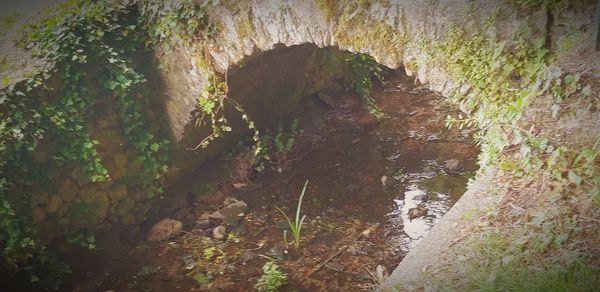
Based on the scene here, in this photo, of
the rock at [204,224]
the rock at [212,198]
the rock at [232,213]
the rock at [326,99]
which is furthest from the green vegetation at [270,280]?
the rock at [326,99]

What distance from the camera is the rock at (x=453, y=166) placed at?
5105mm

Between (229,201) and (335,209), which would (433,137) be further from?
(229,201)

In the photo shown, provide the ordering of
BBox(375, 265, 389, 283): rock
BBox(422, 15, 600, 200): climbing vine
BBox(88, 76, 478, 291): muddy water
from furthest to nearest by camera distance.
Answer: BBox(88, 76, 478, 291): muddy water, BBox(375, 265, 389, 283): rock, BBox(422, 15, 600, 200): climbing vine

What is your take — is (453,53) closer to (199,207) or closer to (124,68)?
(124,68)

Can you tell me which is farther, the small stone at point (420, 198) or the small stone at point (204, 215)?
the small stone at point (204, 215)

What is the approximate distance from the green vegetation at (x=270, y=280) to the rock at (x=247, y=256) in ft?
1.15

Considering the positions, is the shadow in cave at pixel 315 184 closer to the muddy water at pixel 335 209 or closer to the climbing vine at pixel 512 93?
the muddy water at pixel 335 209

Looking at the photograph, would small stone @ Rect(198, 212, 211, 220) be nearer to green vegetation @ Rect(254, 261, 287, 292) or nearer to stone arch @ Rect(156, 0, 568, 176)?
stone arch @ Rect(156, 0, 568, 176)

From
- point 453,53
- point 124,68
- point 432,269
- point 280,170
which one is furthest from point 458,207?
point 124,68

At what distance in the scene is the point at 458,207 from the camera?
296 centimetres

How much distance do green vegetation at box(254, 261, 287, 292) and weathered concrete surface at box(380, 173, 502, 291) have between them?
139 centimetres

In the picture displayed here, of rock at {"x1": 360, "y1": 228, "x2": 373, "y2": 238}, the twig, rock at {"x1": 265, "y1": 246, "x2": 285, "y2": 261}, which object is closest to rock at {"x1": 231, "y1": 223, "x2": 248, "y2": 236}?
rock at {"x1": 265, "y1": 246, "x2": 285, "y2": 261}

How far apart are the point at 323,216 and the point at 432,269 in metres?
2.31

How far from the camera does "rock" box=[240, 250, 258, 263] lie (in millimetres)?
4312
